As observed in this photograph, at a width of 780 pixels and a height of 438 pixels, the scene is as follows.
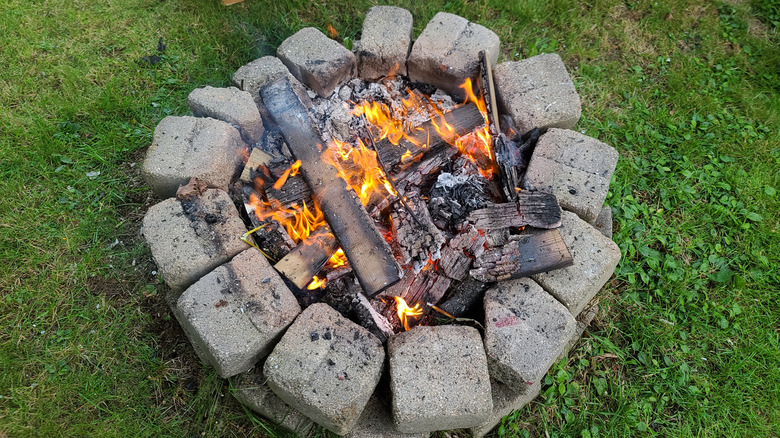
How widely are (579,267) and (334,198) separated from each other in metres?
1.31

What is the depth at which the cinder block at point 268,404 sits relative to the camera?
2393mm

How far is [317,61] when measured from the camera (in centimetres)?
311

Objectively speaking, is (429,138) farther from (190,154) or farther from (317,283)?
(190,154)

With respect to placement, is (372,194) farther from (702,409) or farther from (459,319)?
(702,409)

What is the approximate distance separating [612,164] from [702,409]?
141cm

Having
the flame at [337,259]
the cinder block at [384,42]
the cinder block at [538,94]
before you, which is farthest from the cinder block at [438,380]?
the cinder block at [384,42]

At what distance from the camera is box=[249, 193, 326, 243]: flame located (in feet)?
8.64

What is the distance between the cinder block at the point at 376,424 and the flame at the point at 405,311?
412 mm

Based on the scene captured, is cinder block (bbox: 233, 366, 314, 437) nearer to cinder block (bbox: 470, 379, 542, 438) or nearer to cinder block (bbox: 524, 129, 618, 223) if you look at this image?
cinder block (bbox: 470, 379, 542, 438)

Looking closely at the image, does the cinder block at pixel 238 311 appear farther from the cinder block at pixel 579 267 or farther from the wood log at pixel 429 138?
the cinder block at pixel 579 267

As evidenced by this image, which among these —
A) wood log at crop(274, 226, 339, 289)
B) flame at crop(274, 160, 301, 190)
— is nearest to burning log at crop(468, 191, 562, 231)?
wood log at crop(274, 226, 339, 289)

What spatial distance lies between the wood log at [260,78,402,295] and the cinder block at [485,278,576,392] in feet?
1.73

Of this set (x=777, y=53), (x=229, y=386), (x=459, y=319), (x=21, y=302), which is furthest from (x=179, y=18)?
(x=777, y=53)

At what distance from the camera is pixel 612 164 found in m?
2.75
